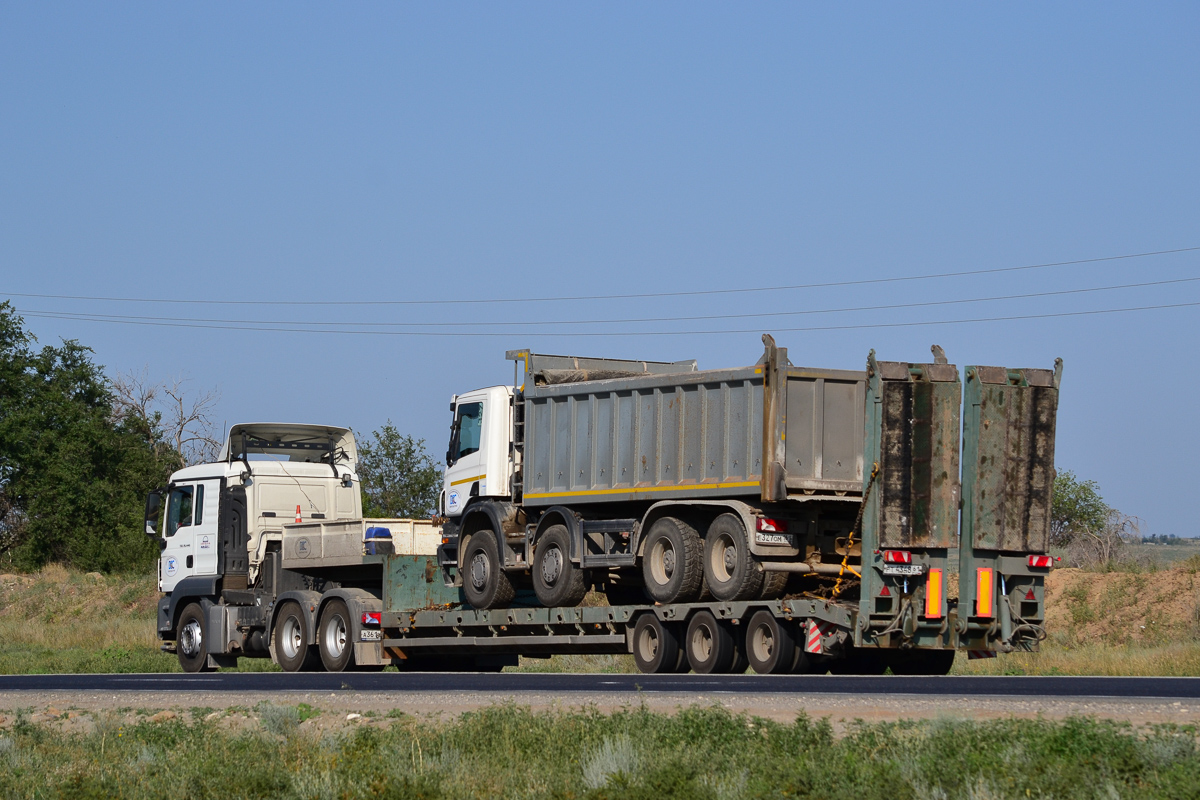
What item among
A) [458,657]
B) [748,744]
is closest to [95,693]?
[458,657]

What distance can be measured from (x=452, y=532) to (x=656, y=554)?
4.50 meters

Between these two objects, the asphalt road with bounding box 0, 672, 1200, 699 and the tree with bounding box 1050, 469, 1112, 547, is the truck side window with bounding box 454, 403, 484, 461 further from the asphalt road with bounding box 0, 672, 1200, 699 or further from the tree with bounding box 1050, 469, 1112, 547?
the tree with bounding box 1050, 469, 1112, 547

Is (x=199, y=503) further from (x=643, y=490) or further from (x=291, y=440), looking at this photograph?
(x=643, y=490)

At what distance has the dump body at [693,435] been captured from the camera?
17.8 meters

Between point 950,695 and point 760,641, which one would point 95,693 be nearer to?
point 760,641

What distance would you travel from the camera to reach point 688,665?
62.5 ft

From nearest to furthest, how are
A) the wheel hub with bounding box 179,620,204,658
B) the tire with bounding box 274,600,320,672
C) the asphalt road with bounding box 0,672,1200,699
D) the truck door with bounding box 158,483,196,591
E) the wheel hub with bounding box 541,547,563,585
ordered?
the asphalt road with bounding box 0,672,1200,699
the wheel hub with bounding box 541,547,563,585
the tire with bounding box 274,600,320,672
the wheel hub with bounding box 179,620,204,658
the truck door with bounding box 158,483,196,591

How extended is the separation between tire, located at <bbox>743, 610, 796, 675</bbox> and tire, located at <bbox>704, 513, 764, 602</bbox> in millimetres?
356

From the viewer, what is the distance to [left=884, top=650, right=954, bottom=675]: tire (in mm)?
18875

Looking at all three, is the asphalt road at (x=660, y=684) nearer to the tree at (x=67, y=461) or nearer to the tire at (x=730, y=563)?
the tire at (x=730, y=563)

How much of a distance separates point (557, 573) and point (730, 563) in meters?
3.08

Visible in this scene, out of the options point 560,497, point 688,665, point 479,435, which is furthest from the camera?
point 479,435

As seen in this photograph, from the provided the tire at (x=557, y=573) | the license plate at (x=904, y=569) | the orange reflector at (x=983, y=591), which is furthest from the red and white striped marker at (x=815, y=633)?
the tire at (x=557, y=573)

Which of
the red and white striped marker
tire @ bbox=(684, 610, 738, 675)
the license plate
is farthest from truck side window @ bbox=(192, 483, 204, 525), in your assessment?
the license plate
